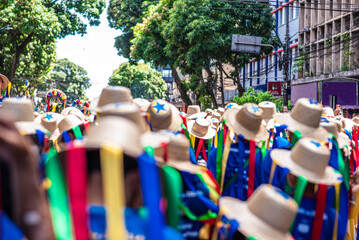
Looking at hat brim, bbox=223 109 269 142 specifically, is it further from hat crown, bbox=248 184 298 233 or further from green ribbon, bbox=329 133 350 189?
hat crown, bbox=248 184 298 233

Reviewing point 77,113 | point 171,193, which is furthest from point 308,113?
point 77,113

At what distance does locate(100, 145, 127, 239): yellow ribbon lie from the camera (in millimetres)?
1698

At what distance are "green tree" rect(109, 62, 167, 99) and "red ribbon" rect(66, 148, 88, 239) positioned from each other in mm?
73946

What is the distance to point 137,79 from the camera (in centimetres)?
7825

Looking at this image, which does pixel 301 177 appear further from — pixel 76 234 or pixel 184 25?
pixel 184 25

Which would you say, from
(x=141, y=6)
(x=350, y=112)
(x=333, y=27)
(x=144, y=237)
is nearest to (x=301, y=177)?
(x=144, y=237)

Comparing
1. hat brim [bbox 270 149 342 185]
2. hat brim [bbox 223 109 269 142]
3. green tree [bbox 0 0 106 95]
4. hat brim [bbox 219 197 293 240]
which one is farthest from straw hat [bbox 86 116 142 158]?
green tree [bbox 0 0 106 95]

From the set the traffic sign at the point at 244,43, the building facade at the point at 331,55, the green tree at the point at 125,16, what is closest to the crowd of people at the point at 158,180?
the traffic sign at the point at 244,43

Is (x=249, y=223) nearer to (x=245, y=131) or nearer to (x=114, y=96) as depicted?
(x=114, y=96)

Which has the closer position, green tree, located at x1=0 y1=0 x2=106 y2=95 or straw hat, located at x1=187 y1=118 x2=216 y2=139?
straw hat, located at x1=187 y1=118 x2=216 y2=139

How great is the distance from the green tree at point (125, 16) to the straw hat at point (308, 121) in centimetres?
3021

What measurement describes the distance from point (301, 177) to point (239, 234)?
76 cm

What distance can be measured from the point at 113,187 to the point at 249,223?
1.39 metres

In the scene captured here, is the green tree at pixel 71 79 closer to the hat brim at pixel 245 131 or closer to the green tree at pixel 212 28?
the green tree at pixel 212 28
